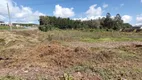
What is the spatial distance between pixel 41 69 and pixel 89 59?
202cm

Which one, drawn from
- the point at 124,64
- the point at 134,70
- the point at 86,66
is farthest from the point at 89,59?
the point at 134,70

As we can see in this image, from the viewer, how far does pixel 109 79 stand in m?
4.73

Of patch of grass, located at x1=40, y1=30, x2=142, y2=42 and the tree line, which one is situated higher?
the tree line

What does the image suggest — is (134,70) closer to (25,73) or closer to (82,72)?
(82,72)

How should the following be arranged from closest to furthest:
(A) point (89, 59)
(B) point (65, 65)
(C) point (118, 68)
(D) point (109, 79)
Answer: (D) point (109, 79)
(C) point (118, 68)
(B) point (65, 65)
(A) point (89, 59)

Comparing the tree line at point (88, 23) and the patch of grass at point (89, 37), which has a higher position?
the tree line at point (88, 23)

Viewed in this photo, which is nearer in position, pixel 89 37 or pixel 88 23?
pixel 89 37

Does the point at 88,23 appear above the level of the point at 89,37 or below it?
above

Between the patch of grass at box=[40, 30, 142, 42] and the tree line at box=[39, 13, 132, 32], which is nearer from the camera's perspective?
the patch of grass at box=[40, 30, 142, 42]

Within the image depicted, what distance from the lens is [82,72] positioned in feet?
17.1

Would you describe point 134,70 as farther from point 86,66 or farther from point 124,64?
point 86,66

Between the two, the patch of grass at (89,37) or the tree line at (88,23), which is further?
the tree line at (88,23)

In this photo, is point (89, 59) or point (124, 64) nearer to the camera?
point (124, 64)

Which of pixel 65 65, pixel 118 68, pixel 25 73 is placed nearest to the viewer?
pixel 25 73
